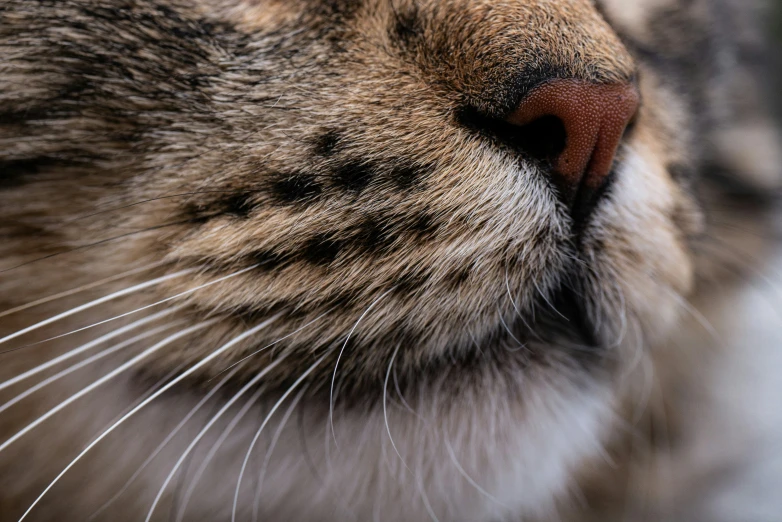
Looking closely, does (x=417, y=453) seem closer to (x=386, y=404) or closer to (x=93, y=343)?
(x=386, y=404)

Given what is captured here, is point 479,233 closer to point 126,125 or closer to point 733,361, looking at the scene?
point 126,125

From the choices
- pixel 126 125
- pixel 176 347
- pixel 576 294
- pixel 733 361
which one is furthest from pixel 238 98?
pixel 733 361

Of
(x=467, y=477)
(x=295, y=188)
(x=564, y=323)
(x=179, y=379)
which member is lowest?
(x=467, y=477)

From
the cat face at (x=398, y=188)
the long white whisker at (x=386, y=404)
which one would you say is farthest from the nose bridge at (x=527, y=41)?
the long white whisker at (x=386, y=404)

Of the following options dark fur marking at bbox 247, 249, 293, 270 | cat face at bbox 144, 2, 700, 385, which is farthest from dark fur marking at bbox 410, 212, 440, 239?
dark fur marking at bbox 247, 249, 293, 270

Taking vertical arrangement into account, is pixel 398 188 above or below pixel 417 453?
above

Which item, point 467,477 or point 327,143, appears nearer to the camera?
point 327,143

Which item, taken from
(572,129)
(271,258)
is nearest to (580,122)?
(572,129)
